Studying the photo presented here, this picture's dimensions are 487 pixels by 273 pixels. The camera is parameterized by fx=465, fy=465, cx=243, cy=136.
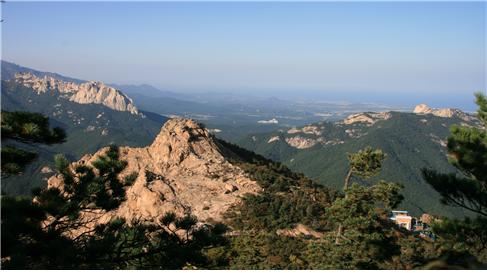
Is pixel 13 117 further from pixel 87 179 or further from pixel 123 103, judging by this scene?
pixel 123 103

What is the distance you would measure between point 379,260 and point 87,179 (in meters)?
8.83

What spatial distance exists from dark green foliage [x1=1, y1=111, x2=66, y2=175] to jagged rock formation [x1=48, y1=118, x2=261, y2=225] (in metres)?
13.0

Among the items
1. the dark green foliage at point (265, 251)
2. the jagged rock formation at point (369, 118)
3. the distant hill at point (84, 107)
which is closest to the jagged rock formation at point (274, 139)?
the jagged rock formation at point (369, 118)

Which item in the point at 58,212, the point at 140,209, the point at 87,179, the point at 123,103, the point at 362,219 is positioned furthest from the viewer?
the point at 123,103

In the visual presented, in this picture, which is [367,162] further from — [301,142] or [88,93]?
[88,93]

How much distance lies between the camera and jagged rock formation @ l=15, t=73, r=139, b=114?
14150 cm

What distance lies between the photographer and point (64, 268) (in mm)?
5969

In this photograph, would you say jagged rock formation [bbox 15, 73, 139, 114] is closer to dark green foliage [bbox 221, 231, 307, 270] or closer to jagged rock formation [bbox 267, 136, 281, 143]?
jagged rock formation [bbox 267, 136, 281, 143]

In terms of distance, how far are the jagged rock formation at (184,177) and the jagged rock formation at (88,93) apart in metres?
116

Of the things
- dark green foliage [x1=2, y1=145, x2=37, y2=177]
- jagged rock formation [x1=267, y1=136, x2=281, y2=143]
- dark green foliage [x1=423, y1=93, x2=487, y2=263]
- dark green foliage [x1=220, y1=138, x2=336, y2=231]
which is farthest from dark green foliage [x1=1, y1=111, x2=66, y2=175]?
jagged rock formation [x1=267, y1=136, x2=281, y2=143]

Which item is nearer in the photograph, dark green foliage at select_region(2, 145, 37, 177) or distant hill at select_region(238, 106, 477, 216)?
dark green foliage at select_region(2, 145, 37, 177)

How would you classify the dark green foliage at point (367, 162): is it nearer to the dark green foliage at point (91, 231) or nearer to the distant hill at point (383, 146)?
the dark green foliage at point (91, 231)

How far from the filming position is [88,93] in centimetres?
14300

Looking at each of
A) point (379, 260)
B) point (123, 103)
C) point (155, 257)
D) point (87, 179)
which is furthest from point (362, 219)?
point (123, 103)
